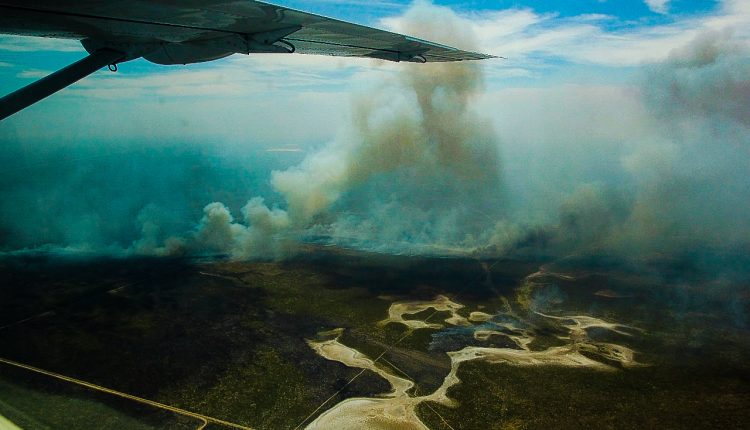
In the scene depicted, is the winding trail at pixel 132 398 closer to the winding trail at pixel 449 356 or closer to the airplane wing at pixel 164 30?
the winding trail at pixel 449 356

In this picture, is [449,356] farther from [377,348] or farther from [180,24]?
[180,24]

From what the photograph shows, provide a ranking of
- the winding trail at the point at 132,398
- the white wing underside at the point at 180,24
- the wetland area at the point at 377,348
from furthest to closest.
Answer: the wetland area at the point at 377,348 → the winding trail at the point at 132,398 → the white wing underside at the point at 180,24

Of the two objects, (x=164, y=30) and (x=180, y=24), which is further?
(x=164, y=30)

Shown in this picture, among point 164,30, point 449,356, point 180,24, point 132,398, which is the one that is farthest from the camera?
point 449,356

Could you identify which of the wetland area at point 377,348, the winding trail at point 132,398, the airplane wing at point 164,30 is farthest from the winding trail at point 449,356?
the airplane wing at point 164,30

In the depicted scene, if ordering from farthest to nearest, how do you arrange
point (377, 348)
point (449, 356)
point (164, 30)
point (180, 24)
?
point (377, 348)
point (449, 356)
point (164, 30)
point (180, 24)

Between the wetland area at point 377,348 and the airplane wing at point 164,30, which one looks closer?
the airplane wing at point 164,30

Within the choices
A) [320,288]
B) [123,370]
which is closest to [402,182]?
[320,288]

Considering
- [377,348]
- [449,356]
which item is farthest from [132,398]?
[449,356]
